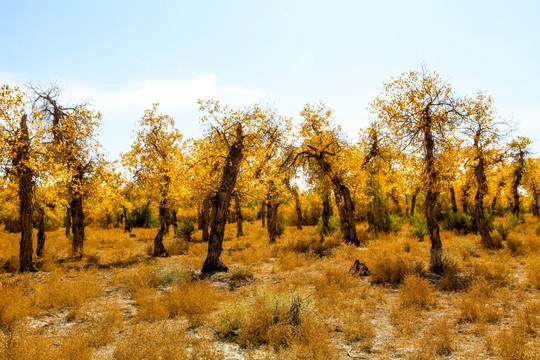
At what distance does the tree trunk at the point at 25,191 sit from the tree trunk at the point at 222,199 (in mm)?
7046

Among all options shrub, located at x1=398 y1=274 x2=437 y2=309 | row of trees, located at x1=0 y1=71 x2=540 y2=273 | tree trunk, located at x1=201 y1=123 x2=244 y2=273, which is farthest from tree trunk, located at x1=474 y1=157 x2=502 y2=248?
tree trunk, located at x1=201 y1=123 x2=244 y2=273

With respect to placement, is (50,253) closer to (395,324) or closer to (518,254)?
(395,324)

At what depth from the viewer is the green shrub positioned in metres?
22.8

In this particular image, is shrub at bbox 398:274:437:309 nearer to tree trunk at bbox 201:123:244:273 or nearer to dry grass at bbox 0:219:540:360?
dry grass at bbox 0:219:540:360

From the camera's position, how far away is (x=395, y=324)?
6.73 m

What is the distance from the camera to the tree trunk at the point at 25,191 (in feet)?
40.3

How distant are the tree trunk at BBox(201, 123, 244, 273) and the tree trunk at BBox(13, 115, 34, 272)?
7.05 metres

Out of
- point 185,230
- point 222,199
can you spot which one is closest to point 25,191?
point 222,199

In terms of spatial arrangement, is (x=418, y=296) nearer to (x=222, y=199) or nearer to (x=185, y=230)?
(x=222, y=199)

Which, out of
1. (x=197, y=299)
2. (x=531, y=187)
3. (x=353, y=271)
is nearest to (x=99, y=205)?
(x=197, y=299)

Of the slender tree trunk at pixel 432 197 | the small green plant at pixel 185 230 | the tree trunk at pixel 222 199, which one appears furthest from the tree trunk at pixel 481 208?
the small green plant at pixel 185 230

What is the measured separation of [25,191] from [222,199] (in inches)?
304

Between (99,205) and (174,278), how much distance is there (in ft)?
31.6

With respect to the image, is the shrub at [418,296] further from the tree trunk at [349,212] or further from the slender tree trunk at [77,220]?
the slender tree trunk at [77,220]
